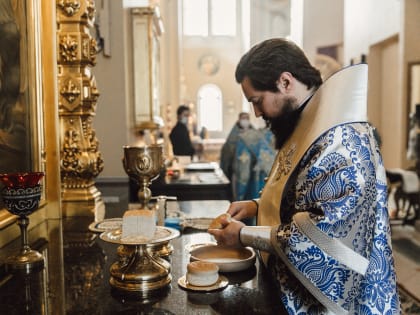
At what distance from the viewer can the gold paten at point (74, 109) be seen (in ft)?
7.00

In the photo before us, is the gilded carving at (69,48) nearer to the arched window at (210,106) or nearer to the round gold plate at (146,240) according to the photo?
the round gold plate at (146,240)

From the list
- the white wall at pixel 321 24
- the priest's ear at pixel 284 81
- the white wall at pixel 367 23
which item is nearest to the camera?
the priest's ear at pixel 284 81

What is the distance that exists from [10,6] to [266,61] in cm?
83

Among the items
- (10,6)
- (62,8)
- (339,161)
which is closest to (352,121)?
(339,161)

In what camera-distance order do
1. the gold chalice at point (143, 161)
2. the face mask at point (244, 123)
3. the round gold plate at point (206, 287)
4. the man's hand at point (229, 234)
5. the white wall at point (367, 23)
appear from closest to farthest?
the round gold plate at point (206, 287)
the man's hand at point (229, 234)
the gold chalice at point (143, 161)
the face mask at point (244, 123)
the white wall at point (367, 23)

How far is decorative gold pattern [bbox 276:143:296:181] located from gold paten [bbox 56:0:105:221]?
35.1 inches

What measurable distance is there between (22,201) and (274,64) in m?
0.80

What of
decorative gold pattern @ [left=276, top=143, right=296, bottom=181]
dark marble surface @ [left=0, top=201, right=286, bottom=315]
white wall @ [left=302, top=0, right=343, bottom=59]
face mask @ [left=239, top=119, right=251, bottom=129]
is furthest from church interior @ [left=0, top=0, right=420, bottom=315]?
white wall @ [left=302, top=0, right=343, bottom=59]

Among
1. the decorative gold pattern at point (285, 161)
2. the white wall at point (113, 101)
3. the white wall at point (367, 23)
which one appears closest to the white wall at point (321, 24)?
the white wall at point (367, 23)

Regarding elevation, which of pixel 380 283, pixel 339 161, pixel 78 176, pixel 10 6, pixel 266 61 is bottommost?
pixel 380 283

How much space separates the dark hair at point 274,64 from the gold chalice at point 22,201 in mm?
684

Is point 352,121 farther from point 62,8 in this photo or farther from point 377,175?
point 62,8

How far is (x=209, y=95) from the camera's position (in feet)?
→ 78.7

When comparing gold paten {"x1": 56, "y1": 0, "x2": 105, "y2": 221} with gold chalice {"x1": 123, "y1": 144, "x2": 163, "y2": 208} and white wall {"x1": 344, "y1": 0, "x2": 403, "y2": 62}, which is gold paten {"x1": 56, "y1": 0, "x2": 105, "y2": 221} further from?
white wall {"x1": 344, "y1": 0, "x2": 403, "y2": 62}
